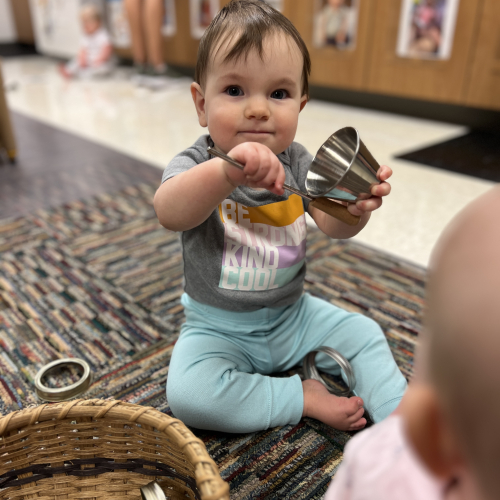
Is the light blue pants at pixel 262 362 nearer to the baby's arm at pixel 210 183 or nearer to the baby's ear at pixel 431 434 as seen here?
the baby's arm at pixel 210 183

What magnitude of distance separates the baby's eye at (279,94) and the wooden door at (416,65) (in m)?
1.52

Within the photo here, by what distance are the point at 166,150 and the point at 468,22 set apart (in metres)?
1.17

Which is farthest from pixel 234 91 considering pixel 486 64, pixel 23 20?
pixel 23 20

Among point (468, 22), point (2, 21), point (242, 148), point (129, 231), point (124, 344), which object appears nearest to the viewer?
point (242, 148)

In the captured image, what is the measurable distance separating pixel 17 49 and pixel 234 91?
15.2 feet

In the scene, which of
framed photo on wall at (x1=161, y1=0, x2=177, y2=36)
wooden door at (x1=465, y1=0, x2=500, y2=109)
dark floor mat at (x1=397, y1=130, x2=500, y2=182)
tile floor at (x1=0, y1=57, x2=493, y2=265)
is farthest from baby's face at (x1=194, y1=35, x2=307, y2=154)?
framed photo on wall at (x1=161, y1=0, x2=177, y2=36)

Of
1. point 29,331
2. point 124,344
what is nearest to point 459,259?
point 124,344

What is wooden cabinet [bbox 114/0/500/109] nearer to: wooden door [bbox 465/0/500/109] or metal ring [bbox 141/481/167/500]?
wooden door [bbox 465/0/500/109]

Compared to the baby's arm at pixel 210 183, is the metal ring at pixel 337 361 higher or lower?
lower

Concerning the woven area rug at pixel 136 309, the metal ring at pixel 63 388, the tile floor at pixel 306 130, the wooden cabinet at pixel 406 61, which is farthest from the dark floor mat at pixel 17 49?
the metal ring at pixel 63 388

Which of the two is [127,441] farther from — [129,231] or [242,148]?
[129,231]

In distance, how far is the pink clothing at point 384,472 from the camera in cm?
32

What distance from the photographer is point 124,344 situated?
85 cm

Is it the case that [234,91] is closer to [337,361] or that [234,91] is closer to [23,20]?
[337,361]
